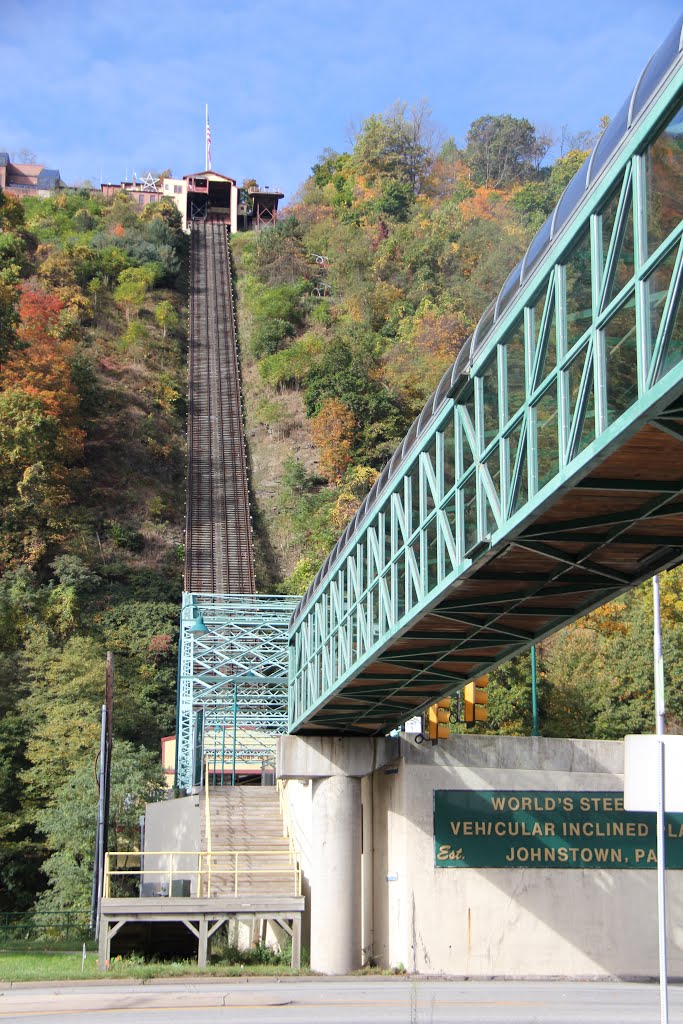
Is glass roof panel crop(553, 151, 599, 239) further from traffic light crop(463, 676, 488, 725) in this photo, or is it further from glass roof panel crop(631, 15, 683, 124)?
traffic light crop(463, 676, 488, 725)

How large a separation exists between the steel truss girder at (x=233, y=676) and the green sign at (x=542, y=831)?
12.6 metres

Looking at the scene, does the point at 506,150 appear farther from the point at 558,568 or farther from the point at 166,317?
the point at 558,568

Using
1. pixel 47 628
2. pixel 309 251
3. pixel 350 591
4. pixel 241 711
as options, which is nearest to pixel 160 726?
pixel 47 628

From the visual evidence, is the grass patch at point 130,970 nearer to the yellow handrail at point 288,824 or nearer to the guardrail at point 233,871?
the guardrail at point 233,871

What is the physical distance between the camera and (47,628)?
190ft

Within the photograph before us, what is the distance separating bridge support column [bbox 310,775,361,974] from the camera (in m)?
27.9

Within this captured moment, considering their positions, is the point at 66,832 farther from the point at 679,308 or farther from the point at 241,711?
the point at 679,308

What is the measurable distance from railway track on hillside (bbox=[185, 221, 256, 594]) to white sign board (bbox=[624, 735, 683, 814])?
53118mm

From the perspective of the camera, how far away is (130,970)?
1049 inches

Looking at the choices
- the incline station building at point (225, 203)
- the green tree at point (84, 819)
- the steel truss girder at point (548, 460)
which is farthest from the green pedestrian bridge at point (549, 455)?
the incline station building at point (225, 203)

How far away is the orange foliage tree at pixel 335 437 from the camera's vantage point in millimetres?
73188

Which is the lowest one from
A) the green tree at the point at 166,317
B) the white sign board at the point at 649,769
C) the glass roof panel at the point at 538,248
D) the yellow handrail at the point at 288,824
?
the yellow handrail at the point at 288,824

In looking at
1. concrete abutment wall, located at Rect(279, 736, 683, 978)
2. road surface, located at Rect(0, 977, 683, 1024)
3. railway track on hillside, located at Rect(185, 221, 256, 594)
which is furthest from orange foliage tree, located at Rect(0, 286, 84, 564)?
road surface, located at Rect(0, 977, 683, 1024)

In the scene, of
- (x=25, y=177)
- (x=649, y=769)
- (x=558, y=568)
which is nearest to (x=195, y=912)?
(x=558, y=568)
